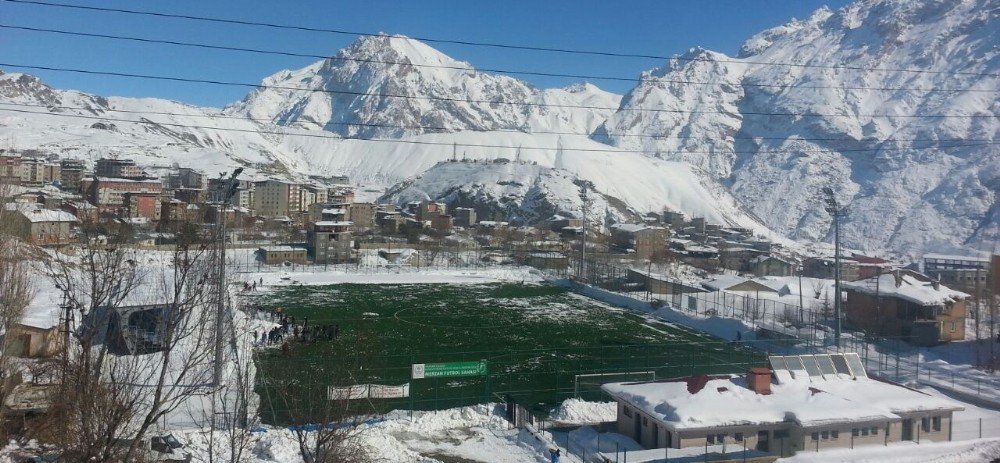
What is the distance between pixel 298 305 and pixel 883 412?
17030 mm

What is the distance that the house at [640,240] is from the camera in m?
45.2

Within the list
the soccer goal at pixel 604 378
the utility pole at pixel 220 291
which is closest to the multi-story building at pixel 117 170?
the utility pole at pixel 220 291

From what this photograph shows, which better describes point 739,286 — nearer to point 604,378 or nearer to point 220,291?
point 604,378

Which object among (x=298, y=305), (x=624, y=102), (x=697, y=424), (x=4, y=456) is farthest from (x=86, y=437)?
(x=624, y=102)

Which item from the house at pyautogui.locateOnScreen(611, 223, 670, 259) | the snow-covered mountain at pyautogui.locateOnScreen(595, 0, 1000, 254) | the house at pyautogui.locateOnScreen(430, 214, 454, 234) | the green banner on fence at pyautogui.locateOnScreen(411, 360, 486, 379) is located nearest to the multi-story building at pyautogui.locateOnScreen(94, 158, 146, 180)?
the house at pyautogui.locateOnScreen(430, 214, 454, 234)

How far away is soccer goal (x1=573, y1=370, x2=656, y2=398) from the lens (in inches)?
475

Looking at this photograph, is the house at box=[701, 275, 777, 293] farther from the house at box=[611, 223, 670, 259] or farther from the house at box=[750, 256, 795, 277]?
the house at box=[611, 223, 670, 259]

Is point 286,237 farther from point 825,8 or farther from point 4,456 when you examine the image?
point 825,8

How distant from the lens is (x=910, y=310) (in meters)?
17.9

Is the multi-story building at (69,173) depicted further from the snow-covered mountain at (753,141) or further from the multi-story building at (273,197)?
the multi-story building at (273,197)

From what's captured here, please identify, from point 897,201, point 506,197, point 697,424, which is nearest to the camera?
point 697,424

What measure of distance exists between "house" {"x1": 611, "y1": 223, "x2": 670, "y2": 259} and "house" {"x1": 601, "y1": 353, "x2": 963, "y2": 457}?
111ft

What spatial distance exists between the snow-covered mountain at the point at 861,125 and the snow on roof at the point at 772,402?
47.8 meters

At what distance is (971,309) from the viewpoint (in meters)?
19.5
